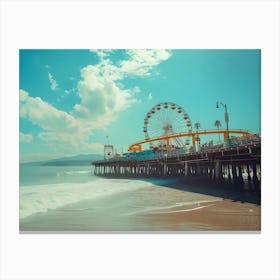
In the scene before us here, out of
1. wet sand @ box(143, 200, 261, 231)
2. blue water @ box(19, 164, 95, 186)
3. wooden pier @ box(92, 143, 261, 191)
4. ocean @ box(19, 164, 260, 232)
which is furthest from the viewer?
wooden pier @ box(92, 143, 261, 191)

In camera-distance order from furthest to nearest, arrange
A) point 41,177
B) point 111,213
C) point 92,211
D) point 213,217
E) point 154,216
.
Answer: point 41,177, point 92,211, point 111,213, point 154,216, point 213,217

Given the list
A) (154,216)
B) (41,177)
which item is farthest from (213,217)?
(41,177)

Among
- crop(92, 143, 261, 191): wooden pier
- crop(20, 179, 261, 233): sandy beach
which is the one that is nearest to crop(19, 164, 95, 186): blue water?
crop(20, 179, 261, 233): sandy beach

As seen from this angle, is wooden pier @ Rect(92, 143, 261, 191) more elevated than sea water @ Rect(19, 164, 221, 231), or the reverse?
wooden pier @ Rect(92, 143, 261, 191)

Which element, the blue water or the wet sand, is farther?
the blue water

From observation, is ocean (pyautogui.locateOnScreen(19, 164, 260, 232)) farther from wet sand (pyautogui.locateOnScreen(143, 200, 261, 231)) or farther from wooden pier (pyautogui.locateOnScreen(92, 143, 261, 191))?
wooden pier (pyautogui.locateOnScreen(92, 143, 261, 191))

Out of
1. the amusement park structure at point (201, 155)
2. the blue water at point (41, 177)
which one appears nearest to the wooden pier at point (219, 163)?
the amusement park structure at point (201, 155)

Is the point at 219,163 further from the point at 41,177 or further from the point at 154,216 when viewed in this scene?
the point at 41,177

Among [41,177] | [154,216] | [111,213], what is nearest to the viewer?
[154,216]

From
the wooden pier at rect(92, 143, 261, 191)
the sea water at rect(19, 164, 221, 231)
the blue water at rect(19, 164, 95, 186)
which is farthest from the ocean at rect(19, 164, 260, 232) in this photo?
the wooden pier at rect(92, 143, 261, 191)

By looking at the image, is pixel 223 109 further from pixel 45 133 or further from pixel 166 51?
pixel 45 133

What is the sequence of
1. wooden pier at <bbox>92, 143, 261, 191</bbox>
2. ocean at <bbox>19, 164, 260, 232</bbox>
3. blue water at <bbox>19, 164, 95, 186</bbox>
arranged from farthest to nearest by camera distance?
1. wooden pier at <bbox>92, 143, 261, 191</bbox>
2. blue water at <bbox>19, 164, 95, 186</bbox>
3. ocean at <bbox>19, 164, 260, 232</bbox>
